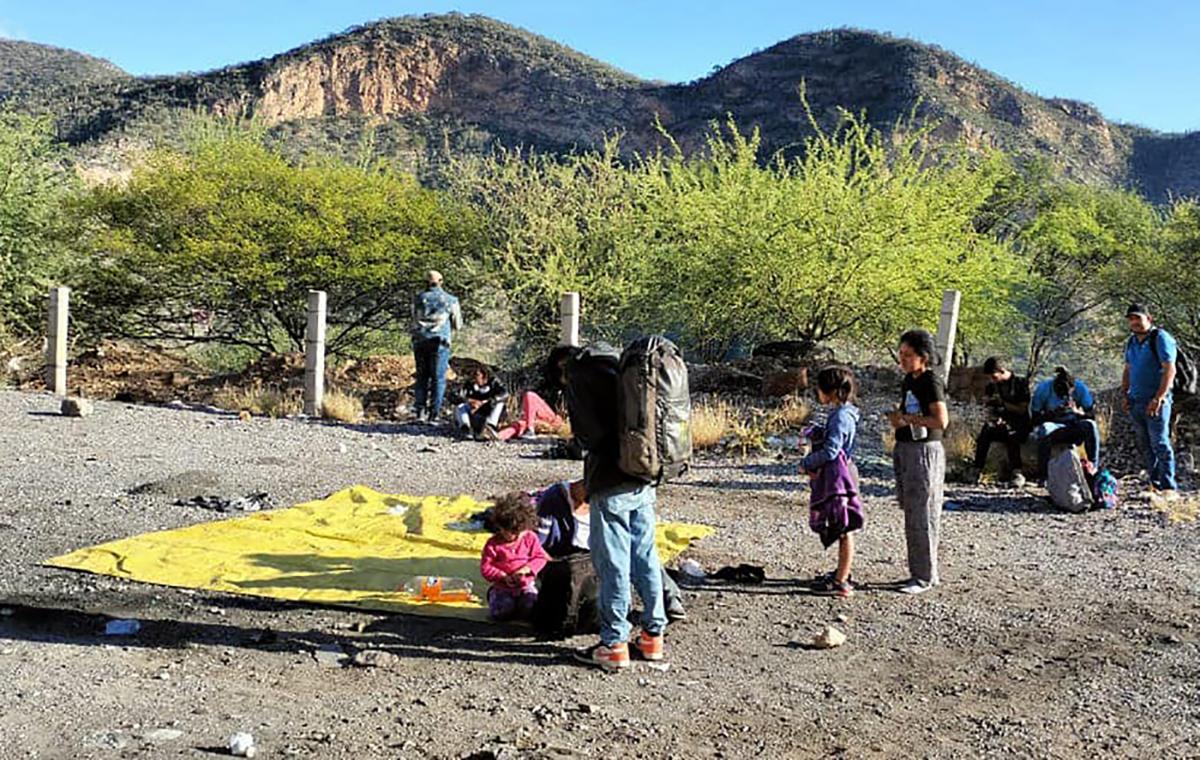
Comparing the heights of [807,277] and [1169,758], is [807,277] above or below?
above

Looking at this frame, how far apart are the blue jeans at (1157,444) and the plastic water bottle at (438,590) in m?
6.74

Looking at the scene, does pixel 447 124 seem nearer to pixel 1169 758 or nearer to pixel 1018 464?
pixel 1018 464

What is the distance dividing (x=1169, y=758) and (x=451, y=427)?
34.4 ft

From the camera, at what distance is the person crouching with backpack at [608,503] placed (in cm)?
482

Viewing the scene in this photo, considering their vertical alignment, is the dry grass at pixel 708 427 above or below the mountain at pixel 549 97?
below

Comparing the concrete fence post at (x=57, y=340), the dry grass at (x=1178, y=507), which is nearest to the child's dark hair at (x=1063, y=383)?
the dry grass at (x=1178, y=507)

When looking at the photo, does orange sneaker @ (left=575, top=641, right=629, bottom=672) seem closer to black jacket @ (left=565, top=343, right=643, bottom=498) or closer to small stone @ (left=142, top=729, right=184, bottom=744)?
black jacket @ (left=565, top=343, right=643, bottom=498)

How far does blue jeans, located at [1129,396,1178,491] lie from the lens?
968 centimetres

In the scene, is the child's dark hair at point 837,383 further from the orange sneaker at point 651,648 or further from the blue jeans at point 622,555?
the orange sneaker at point 651,648

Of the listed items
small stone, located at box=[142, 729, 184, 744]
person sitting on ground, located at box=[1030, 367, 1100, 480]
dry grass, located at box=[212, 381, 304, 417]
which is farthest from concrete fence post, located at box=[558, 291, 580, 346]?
small stone, located at box=[142, 729, 184, 744]

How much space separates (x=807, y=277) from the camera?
16641mm

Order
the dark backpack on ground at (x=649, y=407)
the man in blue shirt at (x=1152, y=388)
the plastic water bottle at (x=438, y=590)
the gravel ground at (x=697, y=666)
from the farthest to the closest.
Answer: the man in blue shirt at (x=1152, y=388)
the plastic water bottle at (x=438, y=590)
the dark backpack on ground at (x=649, y=407)
the gravel ground at (x=697, y=666)

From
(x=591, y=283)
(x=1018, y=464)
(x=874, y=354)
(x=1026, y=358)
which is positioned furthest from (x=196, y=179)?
(x=1026, y=358)

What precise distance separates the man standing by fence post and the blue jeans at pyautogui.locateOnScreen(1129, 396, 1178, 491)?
25.7 feet
